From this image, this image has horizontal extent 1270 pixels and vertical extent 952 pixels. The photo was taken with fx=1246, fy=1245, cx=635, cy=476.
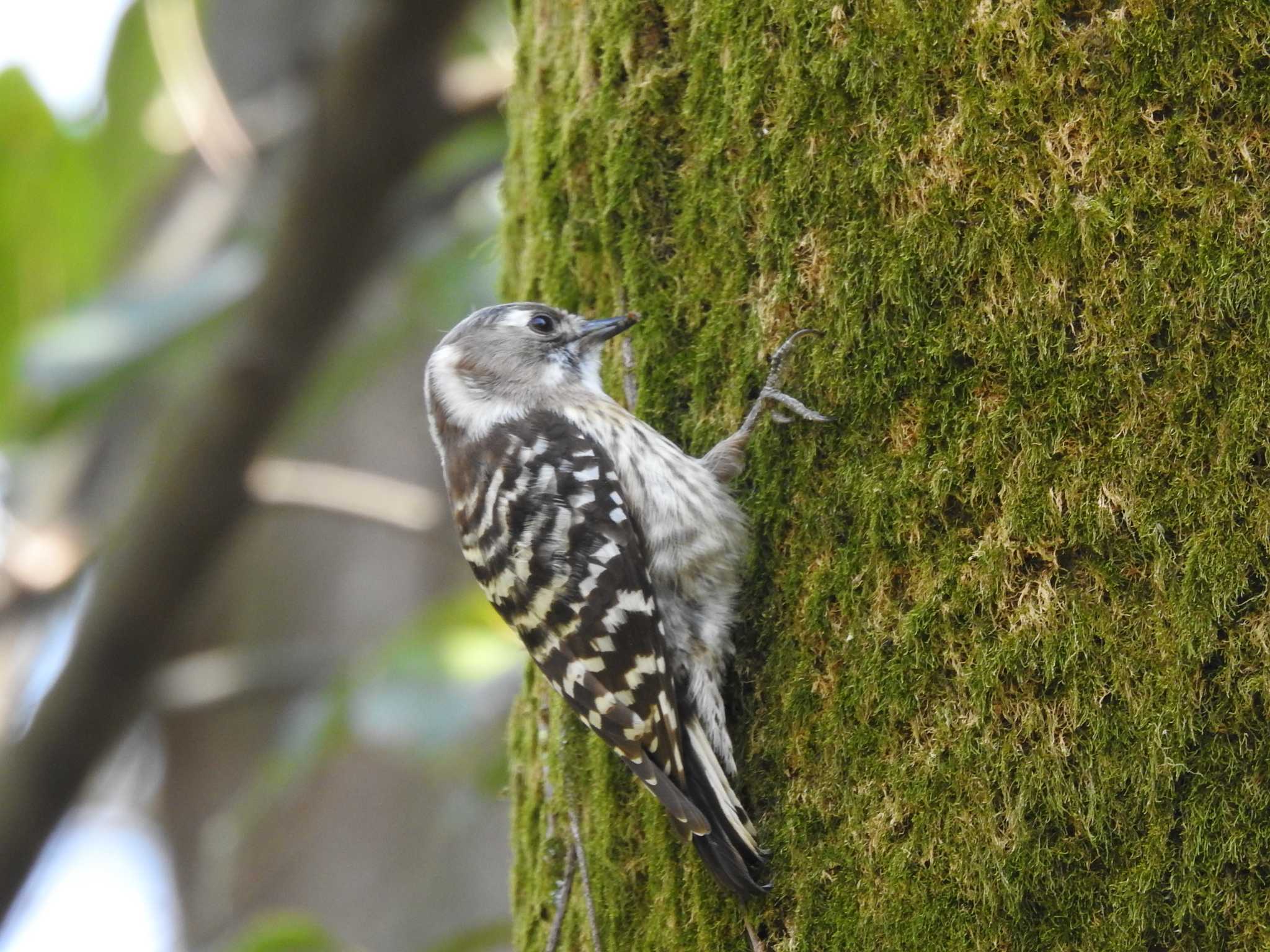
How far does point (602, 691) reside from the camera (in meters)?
2.63

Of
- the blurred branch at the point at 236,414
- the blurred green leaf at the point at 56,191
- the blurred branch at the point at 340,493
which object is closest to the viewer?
the blurred branch at the point at 236,414

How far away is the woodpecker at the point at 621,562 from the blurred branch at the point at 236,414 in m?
1.18

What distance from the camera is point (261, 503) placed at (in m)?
4.62

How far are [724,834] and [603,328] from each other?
1.26 meters

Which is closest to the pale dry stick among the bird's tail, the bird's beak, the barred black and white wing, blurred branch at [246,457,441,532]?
the bird's beak

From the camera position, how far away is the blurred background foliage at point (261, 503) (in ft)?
13.7

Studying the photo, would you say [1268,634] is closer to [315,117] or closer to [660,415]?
[660,415]

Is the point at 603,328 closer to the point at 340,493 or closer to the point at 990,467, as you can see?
the point at 990,467

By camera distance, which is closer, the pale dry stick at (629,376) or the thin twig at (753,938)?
the thin twig at (753,938)

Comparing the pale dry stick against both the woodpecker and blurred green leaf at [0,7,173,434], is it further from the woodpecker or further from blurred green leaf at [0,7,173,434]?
blurred green leaf at [0,7,173,434]

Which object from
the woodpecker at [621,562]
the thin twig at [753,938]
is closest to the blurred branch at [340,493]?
the woodpecker at [621,562]

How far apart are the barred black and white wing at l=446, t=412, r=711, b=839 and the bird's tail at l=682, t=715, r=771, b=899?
27mm

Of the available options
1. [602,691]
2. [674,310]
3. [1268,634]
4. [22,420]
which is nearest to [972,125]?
[674,310]

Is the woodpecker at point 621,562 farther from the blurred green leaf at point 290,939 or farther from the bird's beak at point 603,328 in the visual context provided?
the blurred green leaf at point 290,939
